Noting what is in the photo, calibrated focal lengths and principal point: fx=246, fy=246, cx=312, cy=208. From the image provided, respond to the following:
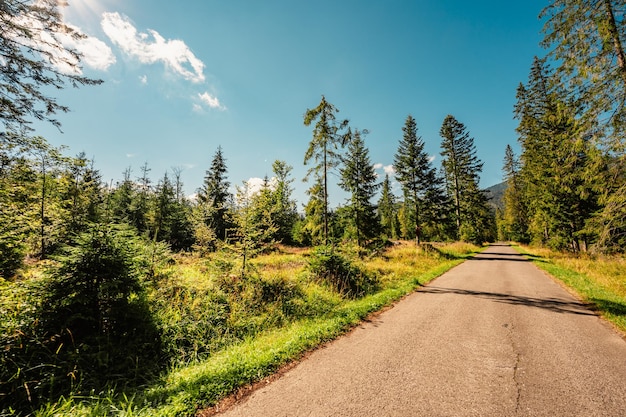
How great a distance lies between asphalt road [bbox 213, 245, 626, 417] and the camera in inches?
125

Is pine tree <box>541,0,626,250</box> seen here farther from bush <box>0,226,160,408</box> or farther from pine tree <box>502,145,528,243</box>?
pine tree <box>502,145,528,243</box>

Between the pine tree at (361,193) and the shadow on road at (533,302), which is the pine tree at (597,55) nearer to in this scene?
the shadow on road at (533,302)

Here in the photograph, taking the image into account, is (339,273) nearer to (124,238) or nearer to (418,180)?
(124,238)

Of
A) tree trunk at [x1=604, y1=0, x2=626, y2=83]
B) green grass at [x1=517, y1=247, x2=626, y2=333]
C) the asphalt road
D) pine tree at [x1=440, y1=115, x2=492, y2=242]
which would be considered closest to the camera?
the asphalt road

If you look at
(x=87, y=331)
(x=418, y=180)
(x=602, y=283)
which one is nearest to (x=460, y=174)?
(x=418, y=180)

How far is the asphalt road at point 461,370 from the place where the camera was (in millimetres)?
3176

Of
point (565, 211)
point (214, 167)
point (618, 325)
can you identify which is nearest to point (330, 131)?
point (618, 325)

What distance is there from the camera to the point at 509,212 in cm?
4988

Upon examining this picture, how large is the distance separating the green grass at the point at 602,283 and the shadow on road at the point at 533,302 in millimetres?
403

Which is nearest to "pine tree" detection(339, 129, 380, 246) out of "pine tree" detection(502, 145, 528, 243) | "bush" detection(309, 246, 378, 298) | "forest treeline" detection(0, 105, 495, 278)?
"forest treeline" detection(0, 105, 495, 278)

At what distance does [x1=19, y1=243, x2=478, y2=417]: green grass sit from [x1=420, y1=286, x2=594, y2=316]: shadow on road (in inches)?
76.4

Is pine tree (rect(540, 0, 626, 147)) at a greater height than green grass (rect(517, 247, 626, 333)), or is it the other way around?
pine tree (rect(540, 0, 626, 147))

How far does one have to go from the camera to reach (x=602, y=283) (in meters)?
10.5

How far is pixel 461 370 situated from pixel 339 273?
6.95m
